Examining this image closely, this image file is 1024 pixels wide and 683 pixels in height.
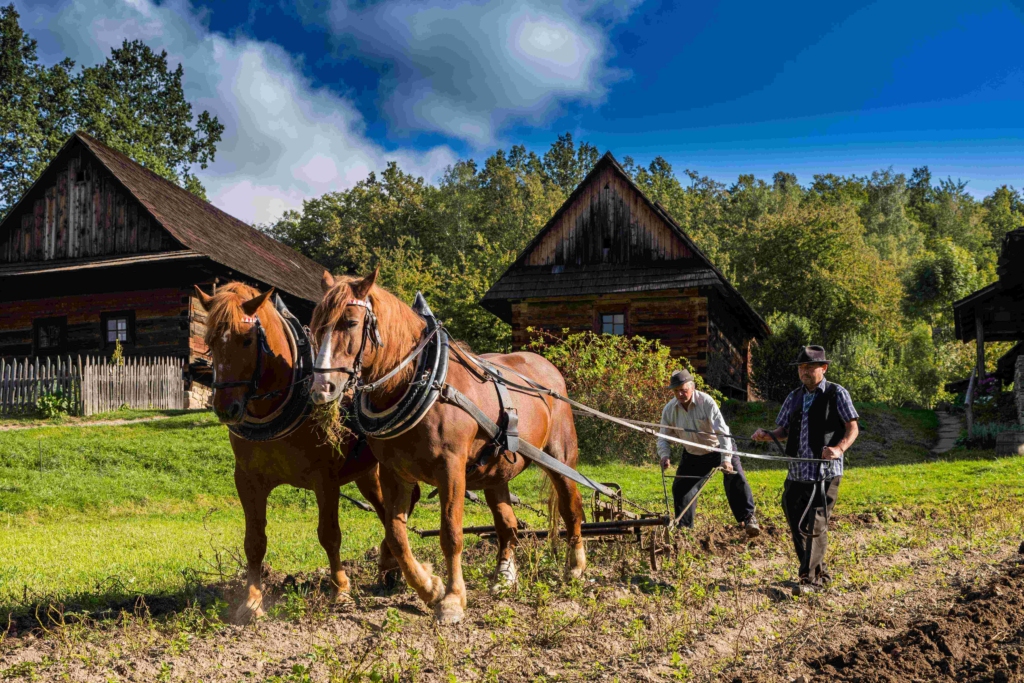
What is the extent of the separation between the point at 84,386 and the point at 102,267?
13.1 feet

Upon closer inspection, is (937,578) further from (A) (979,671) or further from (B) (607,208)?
(B) (607,208)

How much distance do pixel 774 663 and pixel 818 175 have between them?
75871 millimetres

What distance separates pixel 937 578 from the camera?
19.3ft

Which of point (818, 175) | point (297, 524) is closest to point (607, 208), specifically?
point (297, 524)

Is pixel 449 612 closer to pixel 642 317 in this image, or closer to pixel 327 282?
pixel 327 282

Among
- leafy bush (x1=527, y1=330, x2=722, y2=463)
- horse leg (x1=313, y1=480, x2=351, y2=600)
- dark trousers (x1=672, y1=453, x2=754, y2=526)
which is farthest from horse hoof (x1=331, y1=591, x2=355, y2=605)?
leafy bush (x1=527, y1=330, x2=722, y2=463)

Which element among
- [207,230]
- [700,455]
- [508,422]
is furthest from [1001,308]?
[207,230]

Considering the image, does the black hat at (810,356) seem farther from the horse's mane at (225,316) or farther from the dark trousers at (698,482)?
the horse's mane at (225,316)

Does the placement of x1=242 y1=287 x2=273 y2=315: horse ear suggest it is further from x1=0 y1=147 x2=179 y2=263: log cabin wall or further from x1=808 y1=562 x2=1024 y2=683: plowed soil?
x1=0 y1=147 x2=179 y2=263: log cabin wall

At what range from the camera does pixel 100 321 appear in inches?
821

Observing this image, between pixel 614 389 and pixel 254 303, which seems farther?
pixel 614 389

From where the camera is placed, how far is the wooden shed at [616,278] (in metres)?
20.8

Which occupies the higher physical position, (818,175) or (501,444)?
(818,175)

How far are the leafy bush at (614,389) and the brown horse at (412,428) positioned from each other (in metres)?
9.62
